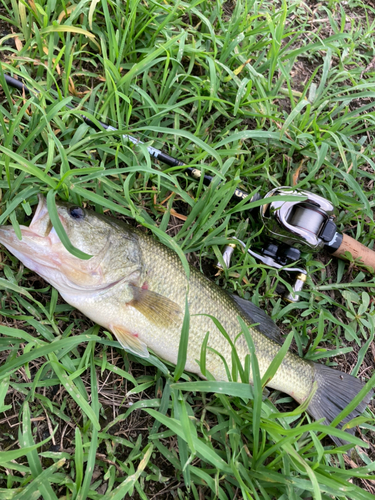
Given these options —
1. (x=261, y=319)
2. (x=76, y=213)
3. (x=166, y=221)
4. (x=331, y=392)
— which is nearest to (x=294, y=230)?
(x=261, y=319)

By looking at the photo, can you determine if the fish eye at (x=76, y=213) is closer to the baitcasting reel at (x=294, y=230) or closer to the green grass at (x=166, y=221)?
the green grass at (x=166, y=221)

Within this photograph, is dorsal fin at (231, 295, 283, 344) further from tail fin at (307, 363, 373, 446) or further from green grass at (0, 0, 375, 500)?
tail fin at (307, 363, 373, 446)

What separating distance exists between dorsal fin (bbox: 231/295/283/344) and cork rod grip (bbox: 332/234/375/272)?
36.3 inches

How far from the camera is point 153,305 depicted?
250 cm

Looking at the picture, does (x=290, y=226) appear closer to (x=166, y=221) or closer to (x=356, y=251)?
(x=356, y=251)

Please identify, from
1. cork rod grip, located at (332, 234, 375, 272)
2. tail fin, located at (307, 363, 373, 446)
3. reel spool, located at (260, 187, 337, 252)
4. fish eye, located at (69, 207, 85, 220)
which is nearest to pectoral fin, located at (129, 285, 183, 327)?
fish eye, located at (69, 207, 85, 220)

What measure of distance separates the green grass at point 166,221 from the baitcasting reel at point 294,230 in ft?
0.45

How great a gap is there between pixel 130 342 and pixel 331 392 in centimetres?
179

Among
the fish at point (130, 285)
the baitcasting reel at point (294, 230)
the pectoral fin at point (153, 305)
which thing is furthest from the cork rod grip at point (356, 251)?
the pectoral fin at point (153, 305)

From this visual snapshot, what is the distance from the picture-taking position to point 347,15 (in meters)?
4.34

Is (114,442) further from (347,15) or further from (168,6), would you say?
(347,15)

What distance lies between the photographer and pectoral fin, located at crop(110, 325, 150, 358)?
246 centimetres

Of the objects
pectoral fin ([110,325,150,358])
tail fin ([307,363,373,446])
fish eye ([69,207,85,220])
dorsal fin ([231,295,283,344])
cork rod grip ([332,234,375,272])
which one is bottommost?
tail fin ([307,363,373,446])

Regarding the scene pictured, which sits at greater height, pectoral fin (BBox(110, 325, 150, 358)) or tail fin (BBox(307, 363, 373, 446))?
pectoral fin (BBox(110, 325, 150, 358))
